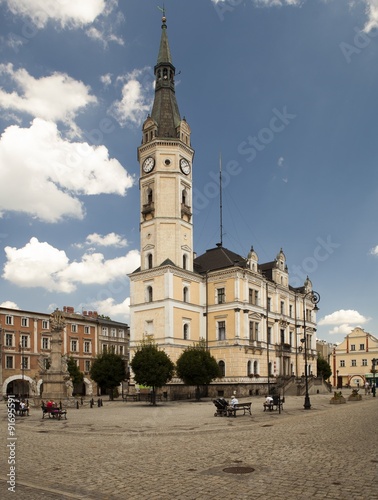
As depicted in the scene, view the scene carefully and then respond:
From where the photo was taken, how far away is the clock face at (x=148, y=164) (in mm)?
62656

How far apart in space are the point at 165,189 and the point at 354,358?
194 ft

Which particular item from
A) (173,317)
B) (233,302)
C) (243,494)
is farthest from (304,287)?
(243,494)

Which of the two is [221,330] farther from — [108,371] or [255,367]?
[108,371]

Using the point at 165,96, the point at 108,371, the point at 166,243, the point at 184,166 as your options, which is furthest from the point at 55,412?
the point at 165,96

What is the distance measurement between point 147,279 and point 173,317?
5.97 m

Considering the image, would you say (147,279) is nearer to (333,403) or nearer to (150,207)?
(150,207)

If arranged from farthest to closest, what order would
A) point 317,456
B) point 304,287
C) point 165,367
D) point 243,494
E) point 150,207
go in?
point 304,287, point 150,207, point 165,367, point 317,456, point 243,494

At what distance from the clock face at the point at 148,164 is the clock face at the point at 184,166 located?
3.66m

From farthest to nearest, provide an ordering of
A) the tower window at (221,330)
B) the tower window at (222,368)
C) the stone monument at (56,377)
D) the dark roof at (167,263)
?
the tower window at (221,330)
the tower window at (222,368)
the dark roof at (167,263)
the stone monument at (56,377)

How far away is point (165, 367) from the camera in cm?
4806

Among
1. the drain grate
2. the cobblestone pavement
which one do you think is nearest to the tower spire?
the cobblestone pavement

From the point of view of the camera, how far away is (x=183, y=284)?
198 ft

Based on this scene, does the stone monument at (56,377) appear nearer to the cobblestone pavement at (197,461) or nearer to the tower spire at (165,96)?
the cobblestone pavement at (197,461)

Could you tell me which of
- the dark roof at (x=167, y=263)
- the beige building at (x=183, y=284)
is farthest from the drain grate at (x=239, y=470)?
the dark roof at (x=167, y=263)
